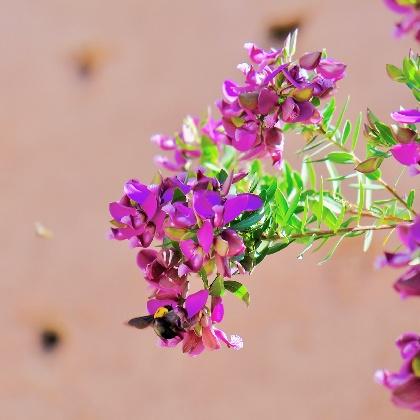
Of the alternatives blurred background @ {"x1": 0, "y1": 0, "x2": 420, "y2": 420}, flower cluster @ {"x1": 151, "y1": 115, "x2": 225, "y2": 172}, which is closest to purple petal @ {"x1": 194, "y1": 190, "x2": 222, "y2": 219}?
flower cluster @ {"x1": 151, "y1": 115, "x2": 225, "y2": 172}

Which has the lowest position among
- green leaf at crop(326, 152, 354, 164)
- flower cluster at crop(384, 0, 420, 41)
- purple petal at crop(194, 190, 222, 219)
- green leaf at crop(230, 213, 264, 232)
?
green leaf at crop(326, 152, 354, 164)

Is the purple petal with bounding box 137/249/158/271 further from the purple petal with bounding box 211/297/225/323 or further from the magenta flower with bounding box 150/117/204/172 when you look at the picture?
the magenta flower with bounding box 150/117/204/172

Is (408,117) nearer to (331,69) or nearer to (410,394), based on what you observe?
(331,69)

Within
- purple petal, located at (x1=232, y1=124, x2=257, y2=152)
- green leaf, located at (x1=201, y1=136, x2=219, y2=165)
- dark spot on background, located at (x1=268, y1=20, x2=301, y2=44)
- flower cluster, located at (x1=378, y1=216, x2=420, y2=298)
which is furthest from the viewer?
dark spot on background, located at (x1=268, y1=20, x2=301, y2=44)

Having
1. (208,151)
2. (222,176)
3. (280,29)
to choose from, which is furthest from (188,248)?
(280,29)

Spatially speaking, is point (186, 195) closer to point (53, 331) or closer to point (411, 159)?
point (411, 159)

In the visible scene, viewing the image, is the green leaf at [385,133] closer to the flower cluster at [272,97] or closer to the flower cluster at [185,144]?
the flower cluster at [272,97]
